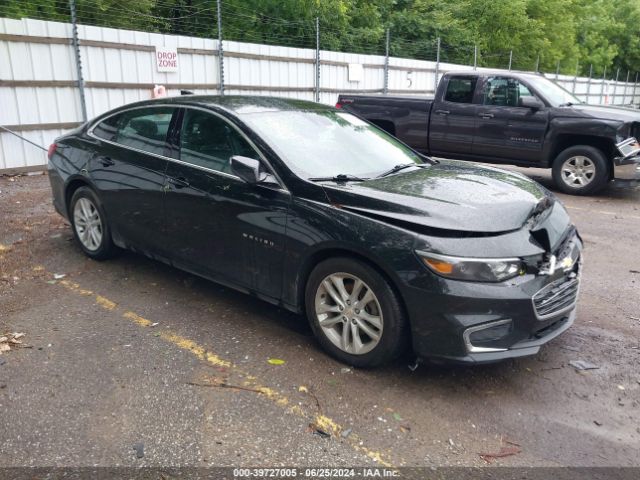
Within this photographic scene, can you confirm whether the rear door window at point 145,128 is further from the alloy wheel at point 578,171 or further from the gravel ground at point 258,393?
the alloy wheel at point 578,171

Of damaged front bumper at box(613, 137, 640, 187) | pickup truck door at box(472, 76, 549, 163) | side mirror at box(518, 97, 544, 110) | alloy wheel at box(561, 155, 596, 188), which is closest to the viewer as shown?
damaged front bumper at box(613, 137, 640, 187)

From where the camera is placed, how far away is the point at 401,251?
3207 mm

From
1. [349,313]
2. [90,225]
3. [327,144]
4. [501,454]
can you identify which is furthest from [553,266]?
[90,225]

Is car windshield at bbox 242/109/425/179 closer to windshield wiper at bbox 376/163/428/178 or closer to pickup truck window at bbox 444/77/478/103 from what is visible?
windshield wiper at bbox 376/163/428/178

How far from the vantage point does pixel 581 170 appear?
29.5ft

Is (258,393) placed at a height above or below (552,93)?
below

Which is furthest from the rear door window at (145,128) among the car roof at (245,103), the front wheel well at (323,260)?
the front wheel well at (323,260)

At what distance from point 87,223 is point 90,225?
5cm

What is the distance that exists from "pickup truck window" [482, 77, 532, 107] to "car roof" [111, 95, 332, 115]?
218 inches

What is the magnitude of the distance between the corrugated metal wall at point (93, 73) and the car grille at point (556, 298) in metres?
8.69

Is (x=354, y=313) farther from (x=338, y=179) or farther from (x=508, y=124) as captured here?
(x=508, y=124)

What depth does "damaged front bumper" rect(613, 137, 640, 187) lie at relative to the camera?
8.42 metres

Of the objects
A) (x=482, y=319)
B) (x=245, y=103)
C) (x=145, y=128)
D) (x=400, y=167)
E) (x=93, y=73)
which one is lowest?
(x=482, y=319)

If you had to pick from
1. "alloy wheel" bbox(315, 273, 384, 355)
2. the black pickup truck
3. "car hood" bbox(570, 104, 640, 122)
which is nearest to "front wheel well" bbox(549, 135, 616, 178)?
the black pickup truck
